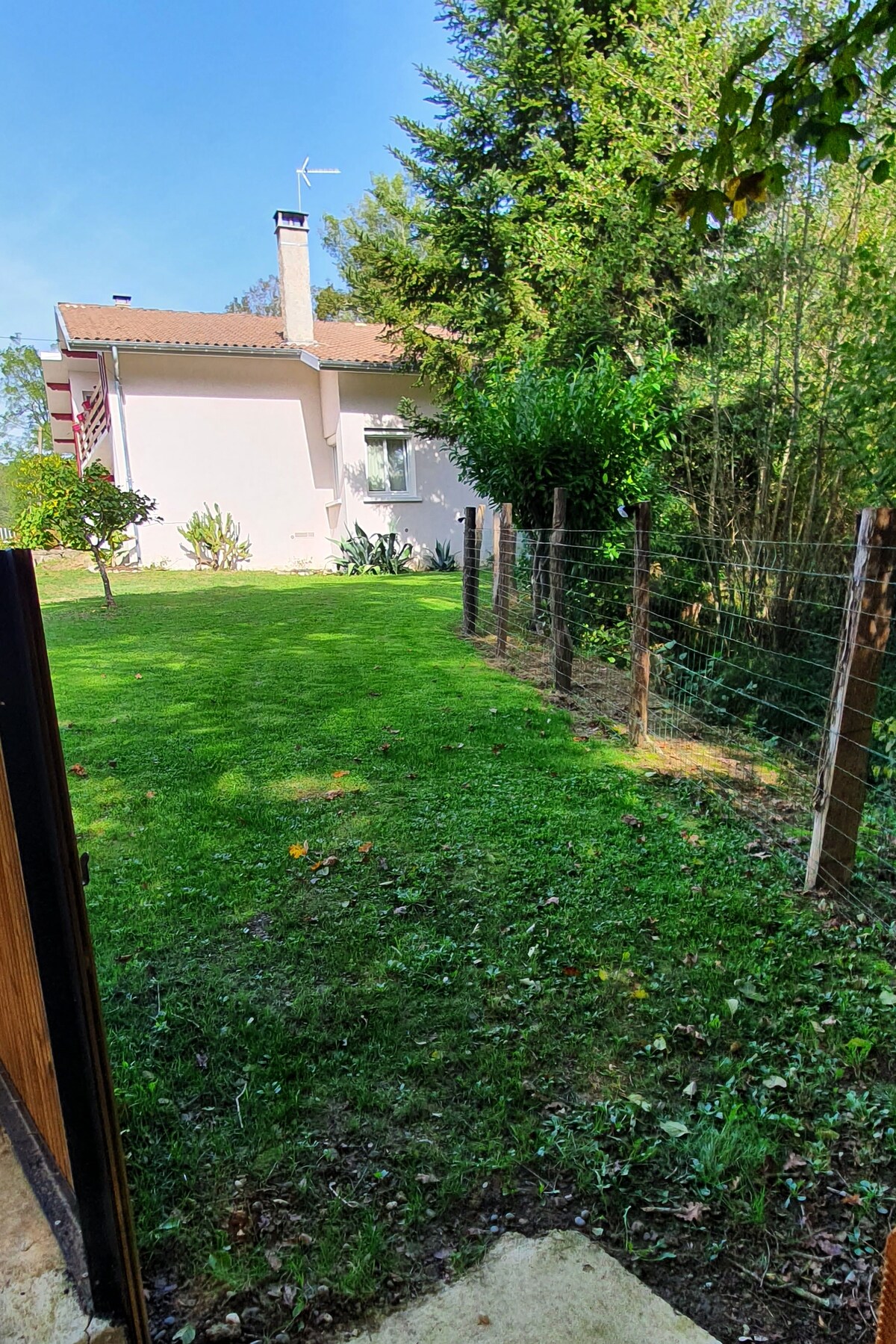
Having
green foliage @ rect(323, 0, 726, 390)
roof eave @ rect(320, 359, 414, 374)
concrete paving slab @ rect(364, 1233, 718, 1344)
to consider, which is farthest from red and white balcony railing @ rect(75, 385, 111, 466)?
concrete paving slab @ rect(364, 1233, 718, 1344)

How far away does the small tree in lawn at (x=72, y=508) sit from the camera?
9477 mm

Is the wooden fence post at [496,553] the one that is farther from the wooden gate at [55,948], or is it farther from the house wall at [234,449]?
the house wall at [234,449]

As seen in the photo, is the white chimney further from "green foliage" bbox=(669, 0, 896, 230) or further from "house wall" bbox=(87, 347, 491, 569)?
Answer: "green foliage" bbox=(669, 0, 896, 230)

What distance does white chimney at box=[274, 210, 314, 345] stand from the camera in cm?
1625

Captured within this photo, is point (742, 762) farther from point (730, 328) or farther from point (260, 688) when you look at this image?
point (730, 328)

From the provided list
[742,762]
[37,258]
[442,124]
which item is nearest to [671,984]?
[742,762]

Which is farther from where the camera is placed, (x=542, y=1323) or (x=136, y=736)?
(x=136, y=736)

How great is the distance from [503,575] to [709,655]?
2459mm

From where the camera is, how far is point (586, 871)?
3.36 m

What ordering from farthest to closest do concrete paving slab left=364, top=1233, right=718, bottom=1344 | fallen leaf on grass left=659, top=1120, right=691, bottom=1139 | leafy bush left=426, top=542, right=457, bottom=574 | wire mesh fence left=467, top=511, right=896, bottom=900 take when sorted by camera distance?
leafy bush left=426, top=542, right=457, bottom=574 → wire mesh fence left=467, top=511, right=896, bottom=900 → fallen leaf on grass left=659, top=1120, right=691, bottom=1139 → concrete paving slab left=364, top=1233, right=718, bottom=1344

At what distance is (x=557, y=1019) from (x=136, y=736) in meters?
3.74

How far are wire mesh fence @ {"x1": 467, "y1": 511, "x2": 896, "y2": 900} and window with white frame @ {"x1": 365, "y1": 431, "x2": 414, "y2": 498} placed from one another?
25.5 feet

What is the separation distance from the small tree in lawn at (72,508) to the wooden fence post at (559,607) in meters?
6.52

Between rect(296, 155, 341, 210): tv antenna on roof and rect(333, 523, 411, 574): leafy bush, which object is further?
rect(296, 155, 341, 210): tv antenna on roof
